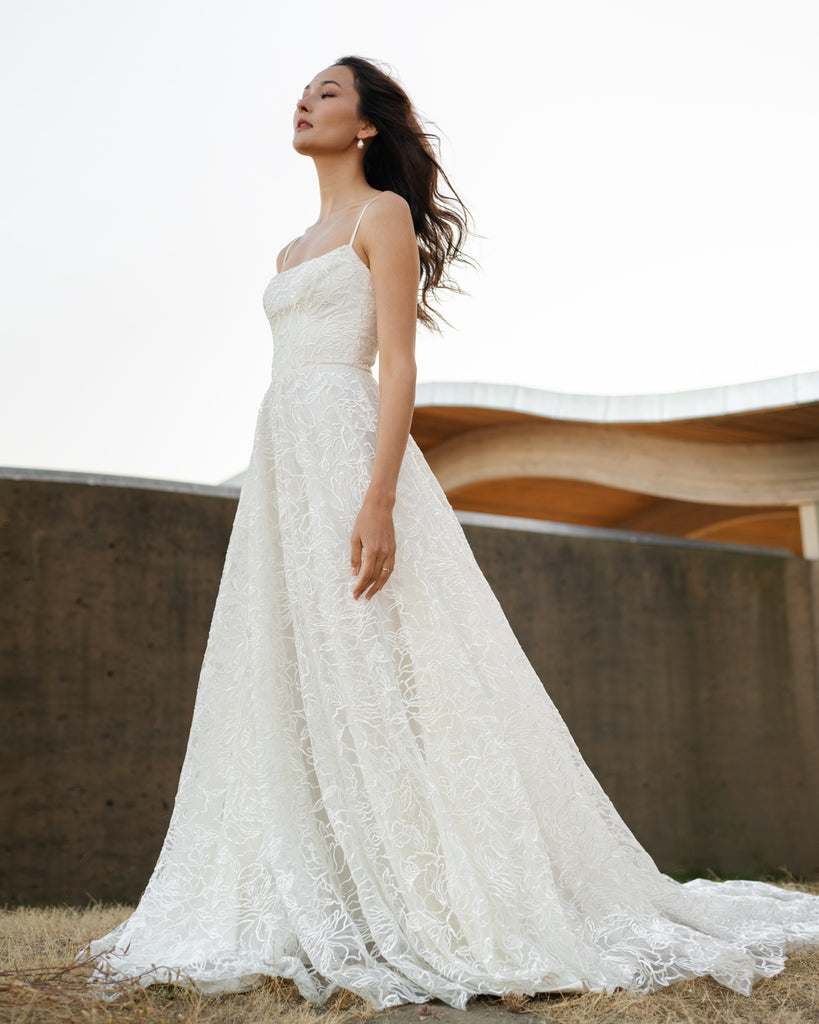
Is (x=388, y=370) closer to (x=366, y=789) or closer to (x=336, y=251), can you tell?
(x=336, y=251)

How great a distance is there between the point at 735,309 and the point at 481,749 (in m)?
9.69

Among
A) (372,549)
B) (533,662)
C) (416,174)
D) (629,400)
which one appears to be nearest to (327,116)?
(416,174)

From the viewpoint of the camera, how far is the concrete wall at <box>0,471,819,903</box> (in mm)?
4453

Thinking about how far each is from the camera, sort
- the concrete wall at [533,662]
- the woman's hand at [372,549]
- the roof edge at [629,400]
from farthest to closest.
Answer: the roof edge at [629,400], the concrete wall at [533,662], the woman's hand at [372,549]

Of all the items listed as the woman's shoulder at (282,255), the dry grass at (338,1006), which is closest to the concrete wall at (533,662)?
the woman's shoulder at (282,255)

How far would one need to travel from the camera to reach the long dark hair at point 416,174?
249 cm

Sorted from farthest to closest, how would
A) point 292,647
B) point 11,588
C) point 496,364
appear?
point 496,364 → point 11,588 → point 292,647

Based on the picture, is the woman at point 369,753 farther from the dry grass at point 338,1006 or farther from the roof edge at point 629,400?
the roof edge at point 629,400

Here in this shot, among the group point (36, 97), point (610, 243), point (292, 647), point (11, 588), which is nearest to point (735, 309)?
point (610, 243)

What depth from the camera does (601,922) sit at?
205 centimetres

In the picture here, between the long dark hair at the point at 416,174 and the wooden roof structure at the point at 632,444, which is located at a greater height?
the wooden roof structure at the point at 632,444

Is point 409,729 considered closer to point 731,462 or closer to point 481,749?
point 481,749

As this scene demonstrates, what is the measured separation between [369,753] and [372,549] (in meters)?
0.43

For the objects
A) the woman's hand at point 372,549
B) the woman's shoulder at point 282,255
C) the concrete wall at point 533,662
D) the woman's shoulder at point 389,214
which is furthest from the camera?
the concrete wall at point 533,662
